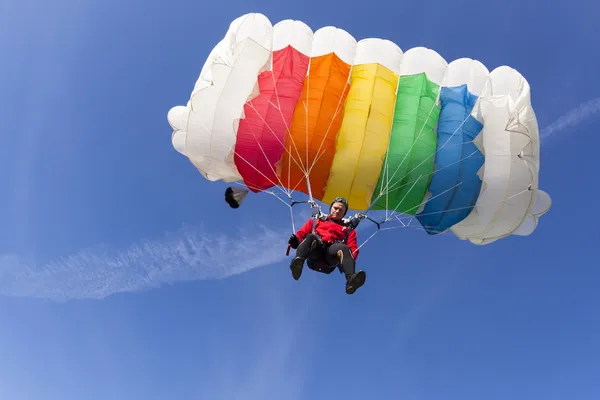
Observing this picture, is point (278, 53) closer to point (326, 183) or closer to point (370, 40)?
point (370, 40)

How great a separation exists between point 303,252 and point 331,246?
50 centimetres

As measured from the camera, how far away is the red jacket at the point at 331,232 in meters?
6.48

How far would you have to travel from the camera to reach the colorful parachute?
726 centimetres

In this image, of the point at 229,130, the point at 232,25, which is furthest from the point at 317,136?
→ the point at 232,25

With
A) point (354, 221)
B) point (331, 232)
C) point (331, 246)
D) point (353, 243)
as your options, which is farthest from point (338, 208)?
point (331, 246)

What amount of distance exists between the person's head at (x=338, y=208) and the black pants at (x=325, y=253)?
65cm

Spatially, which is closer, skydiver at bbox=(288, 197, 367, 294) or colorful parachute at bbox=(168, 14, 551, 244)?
skydiver at bbox=(288, 197, 367, 294)

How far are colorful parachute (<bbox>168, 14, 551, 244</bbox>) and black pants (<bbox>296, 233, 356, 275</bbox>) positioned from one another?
1111mm

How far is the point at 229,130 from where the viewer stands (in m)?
7.49

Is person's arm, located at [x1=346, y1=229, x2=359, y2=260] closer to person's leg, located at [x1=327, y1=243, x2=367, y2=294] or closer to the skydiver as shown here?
the skydiver

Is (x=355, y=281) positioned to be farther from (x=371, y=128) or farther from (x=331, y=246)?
(x=371, y=128)

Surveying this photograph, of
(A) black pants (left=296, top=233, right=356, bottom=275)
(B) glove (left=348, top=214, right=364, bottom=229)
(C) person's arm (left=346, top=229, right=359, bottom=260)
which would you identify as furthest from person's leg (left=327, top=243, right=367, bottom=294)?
(B) glove (left=348, top=214, right=364, bottom=229)

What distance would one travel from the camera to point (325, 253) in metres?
6.42

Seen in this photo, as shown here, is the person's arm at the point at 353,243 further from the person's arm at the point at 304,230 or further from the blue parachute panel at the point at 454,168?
the blue parachute panel at the point at 454,168
